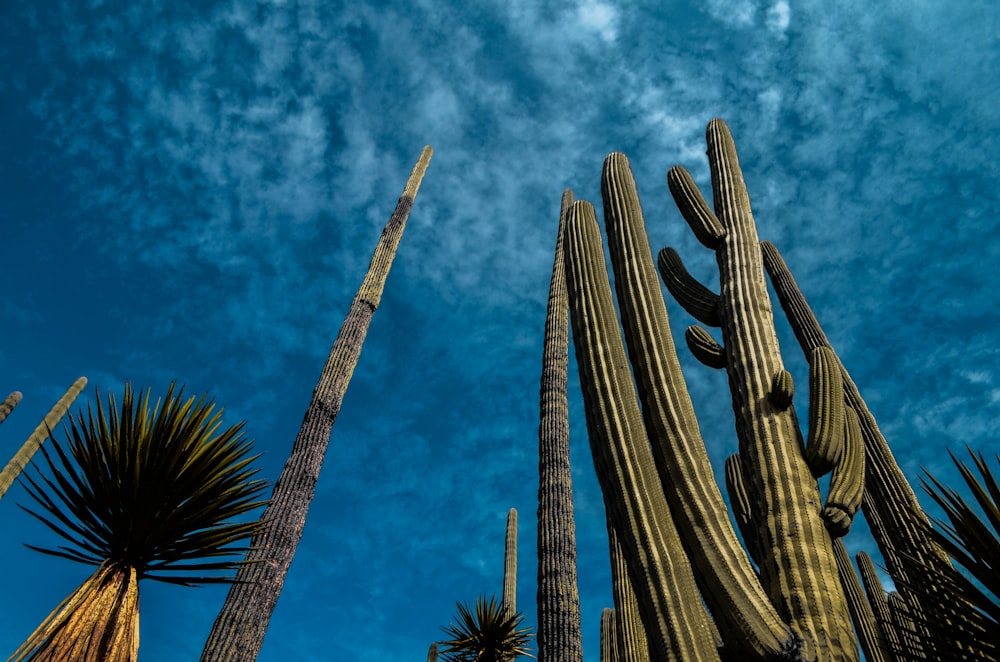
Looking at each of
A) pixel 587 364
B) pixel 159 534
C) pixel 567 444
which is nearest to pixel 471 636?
pixel 567 444

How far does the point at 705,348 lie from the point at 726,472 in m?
1.00

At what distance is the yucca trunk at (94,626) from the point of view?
9.78 feet

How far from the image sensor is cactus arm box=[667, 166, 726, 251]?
4.33 metres

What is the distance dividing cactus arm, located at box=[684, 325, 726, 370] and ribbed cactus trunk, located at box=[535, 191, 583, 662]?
82.8 inches

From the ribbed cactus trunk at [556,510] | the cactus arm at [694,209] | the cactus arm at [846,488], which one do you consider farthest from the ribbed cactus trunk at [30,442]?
the cactus arm at [846,488]

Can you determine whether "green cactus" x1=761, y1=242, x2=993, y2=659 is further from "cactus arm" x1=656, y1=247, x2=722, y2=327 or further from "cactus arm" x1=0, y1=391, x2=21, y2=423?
"cactus arm" x1=0, y1=391, x2=21, y2=423

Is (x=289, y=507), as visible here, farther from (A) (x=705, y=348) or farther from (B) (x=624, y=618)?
(A) (x=705, y=348)

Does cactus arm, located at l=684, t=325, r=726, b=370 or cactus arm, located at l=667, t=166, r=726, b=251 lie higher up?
cactus arm, located at l=667, t=166, r=726, b=251

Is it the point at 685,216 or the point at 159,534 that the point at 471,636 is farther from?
the point at 685,216

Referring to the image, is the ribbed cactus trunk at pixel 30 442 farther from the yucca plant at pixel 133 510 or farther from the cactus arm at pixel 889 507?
the cactus arm at pixel 889 507

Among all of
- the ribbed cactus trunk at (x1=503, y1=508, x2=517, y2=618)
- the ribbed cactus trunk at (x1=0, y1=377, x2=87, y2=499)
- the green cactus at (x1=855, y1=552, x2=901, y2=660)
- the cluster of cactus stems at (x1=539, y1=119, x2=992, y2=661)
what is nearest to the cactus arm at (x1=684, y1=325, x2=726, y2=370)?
the cluster of cactus stems at (x1=539, y1=119, x2=992, y2=661)

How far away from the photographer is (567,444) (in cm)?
586

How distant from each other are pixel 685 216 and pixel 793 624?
2941 millimetres

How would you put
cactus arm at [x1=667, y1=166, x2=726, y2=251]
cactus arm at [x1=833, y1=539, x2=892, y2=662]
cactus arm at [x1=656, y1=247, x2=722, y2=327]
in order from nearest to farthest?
cactus arm at [x1=656, y1=247, x2=722, y2=327] < cactus arm at [x1=667, y1=166, x2=726, y2=251] < cactus arm at [x1=833, y1=539, x2=892, y2=662]
